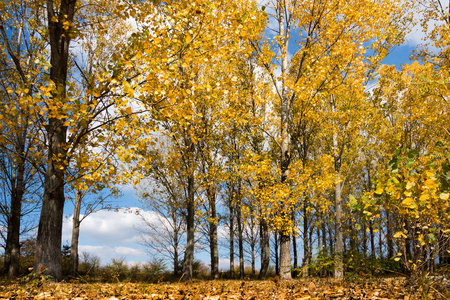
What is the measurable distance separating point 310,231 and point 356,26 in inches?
539

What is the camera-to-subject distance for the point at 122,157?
15.8 feet

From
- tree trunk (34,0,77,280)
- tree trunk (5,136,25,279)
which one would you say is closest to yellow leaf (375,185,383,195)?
tree trunk (34,0,77,280)

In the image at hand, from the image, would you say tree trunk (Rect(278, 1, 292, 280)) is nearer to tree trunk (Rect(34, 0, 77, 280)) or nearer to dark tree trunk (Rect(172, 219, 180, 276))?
tree trunk (Rect(34, 0, 77, 280))

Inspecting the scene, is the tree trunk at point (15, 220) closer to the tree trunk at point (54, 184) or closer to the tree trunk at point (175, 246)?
the tree trunk at point (54, 184)

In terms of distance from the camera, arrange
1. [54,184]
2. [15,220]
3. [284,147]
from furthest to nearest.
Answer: [15,220] → [284,147] → [54,184]

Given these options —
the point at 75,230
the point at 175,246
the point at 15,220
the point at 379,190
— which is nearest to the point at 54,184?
the point at 379,190

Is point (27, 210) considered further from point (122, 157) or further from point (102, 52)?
point (122, 157)

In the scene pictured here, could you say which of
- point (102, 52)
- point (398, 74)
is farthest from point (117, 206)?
point (398, 74)

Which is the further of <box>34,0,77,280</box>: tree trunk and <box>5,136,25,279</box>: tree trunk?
<box>5,136,25,279</box>: tree trunk

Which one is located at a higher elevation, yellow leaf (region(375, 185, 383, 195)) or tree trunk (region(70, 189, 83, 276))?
yellow leaf (region(375, 185, 383, 195))

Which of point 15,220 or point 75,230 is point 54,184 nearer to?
point 15,220

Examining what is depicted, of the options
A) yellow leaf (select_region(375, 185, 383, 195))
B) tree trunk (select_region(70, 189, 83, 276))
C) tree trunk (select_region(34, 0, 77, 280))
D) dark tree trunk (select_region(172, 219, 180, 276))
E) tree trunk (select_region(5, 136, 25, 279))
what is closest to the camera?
yellow leaf (select_region(375, 185, 383, 195))

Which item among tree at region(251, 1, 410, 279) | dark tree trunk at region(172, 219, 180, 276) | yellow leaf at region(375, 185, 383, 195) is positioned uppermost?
tree at region(251, 1, 410, 279)

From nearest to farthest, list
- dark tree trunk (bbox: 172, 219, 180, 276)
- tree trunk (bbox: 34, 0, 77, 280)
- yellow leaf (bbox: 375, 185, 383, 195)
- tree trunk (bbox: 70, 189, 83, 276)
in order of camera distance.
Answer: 1. yellow leaf (bbox: 375, 185, 383, 195)
2. tree trunk (bbox: 34, 0, 77, 280)
3. tree trunk (bbox: 70, 189, 83, 276)
4. dark tree trunk (bbox: 172, 219, 180, 276)
